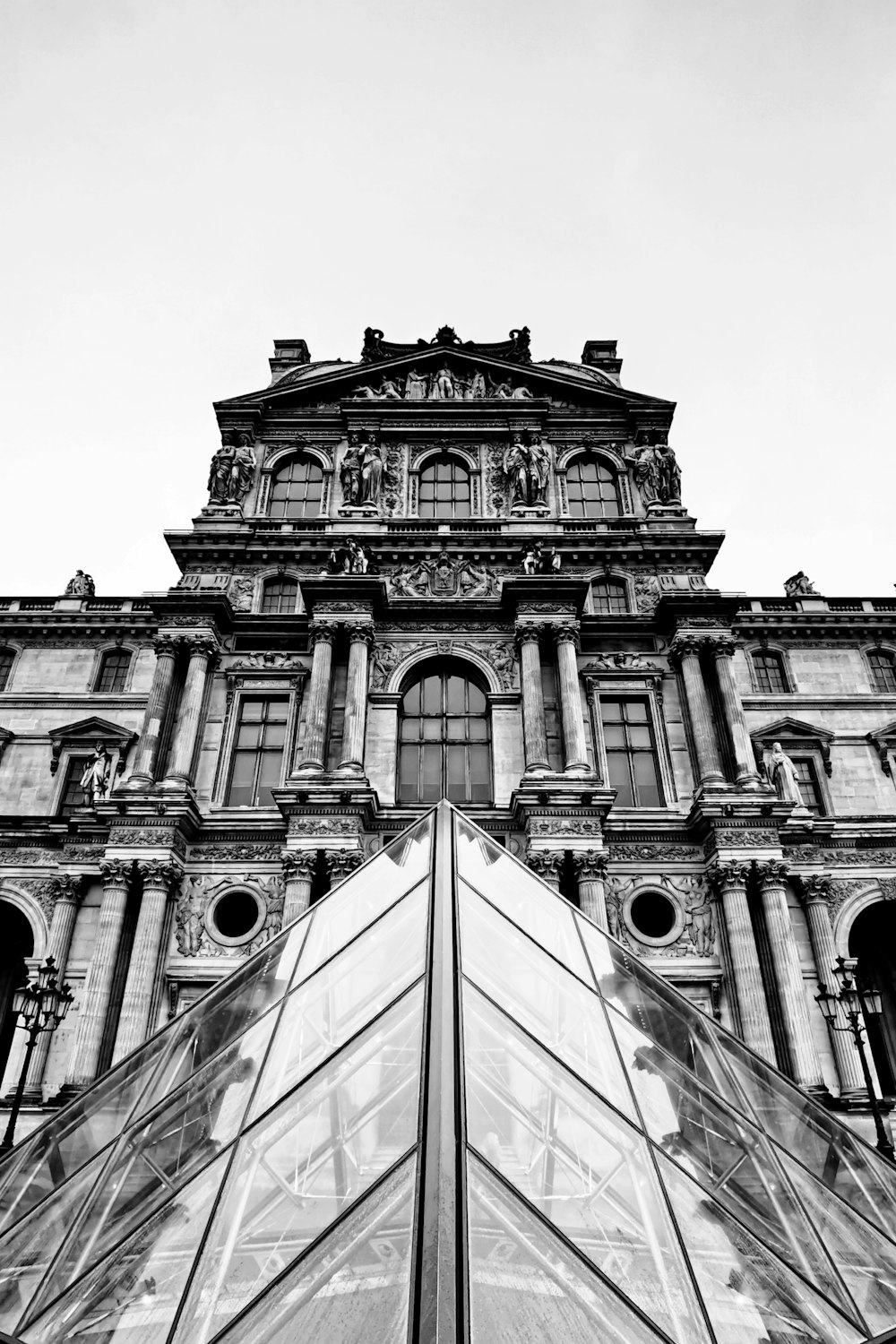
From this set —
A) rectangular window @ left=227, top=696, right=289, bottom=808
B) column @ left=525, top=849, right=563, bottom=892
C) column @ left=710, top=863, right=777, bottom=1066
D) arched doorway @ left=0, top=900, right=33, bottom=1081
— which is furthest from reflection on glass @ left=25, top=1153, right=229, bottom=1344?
arched doorway @ left=0, top=900, right=33, bottom=1081

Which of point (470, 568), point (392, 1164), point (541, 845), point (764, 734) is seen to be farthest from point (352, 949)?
point (764, 734)

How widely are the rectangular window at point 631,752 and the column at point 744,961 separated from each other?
8.64 feet

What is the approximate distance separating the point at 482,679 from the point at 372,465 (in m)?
8.15

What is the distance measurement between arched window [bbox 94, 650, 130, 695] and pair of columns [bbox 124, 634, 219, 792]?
5.17 m

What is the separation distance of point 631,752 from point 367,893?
14.3 m

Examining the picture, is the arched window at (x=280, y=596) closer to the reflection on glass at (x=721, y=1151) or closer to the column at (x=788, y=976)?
the column at (x=788, y=976)

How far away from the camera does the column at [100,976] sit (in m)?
16.5

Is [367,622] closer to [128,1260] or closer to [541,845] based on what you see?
[541,845]

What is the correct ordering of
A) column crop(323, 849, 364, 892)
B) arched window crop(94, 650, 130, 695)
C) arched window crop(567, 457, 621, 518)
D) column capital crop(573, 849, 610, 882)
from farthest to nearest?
1. arched window crop(567, 457, 621, 518)
2. arched window crop(94, 650, 130, 695)
3. column capital crop(573, 849, 610, 882)
4. column crop(323, 849, 364, 892)

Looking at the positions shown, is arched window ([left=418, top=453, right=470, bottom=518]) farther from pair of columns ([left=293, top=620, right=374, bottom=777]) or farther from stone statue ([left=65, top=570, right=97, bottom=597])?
stone statue ([left=65, top=570, right=97, bottom=597])

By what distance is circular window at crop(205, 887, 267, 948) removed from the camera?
1836cm

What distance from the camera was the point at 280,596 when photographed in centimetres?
2381

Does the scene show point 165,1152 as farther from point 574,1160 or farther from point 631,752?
point 631,752

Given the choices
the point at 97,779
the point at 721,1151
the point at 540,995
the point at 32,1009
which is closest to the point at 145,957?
the point at 32,1009
